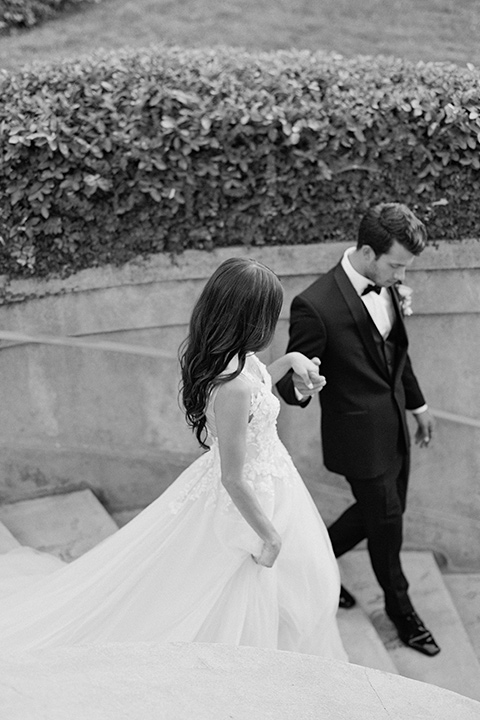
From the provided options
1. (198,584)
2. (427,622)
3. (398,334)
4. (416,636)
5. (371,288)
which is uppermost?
(371,288)

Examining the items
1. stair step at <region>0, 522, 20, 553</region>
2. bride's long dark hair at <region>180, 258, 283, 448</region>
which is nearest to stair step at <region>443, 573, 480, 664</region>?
stair step at <region>0, 522, 20, 553</region>

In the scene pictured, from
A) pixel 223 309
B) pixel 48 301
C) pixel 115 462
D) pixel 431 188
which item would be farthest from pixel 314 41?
pixel 223 309

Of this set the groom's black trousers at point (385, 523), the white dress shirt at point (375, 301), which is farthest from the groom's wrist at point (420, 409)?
the white dress shirt at point (375, 301)

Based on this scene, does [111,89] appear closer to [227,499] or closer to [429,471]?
[227,499]

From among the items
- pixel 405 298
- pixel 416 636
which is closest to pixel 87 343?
pixel 405 298

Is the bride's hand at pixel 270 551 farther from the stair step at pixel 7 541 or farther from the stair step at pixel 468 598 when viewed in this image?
the stair step at pixel 468 598

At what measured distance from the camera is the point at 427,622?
15.2 ft

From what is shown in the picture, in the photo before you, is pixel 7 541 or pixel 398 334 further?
pixel 7 541

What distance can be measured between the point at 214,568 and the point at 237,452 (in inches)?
24.2

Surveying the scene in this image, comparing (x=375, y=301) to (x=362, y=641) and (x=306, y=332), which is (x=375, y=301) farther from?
(x=362, y=641)

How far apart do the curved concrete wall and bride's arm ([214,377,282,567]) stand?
4.84 ft

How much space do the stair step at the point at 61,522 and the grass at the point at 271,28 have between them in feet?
10.3

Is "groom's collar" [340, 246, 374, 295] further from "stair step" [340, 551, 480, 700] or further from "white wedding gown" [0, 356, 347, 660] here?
"stair step" [340, 551, 480, 700]

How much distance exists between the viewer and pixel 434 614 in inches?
184
